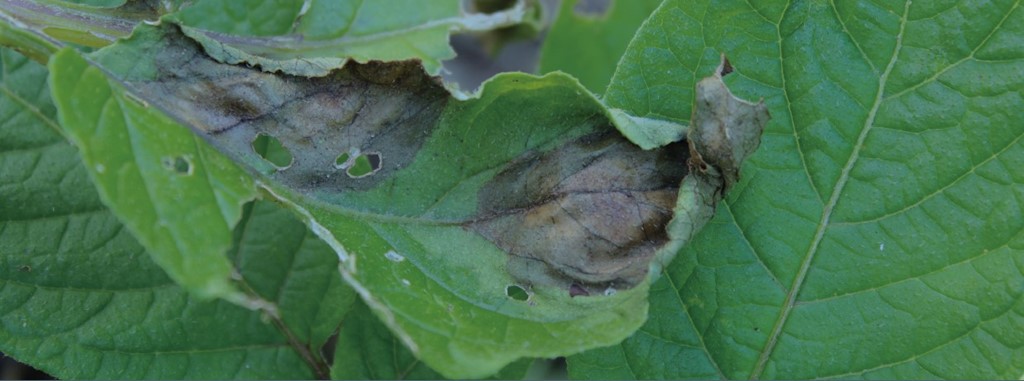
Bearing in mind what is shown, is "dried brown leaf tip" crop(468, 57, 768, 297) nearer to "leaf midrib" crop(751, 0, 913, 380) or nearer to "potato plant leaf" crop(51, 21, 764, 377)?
"potato plant leaf" crop(51, 21, 764, 377)

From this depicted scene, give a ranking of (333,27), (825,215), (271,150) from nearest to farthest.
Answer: (825,215), (271,150), (333,27)

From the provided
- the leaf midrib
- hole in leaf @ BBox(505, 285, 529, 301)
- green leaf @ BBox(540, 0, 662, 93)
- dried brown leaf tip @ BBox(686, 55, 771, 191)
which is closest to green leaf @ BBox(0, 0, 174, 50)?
hole in leaf @ BBox(505, 285, 529, 301)

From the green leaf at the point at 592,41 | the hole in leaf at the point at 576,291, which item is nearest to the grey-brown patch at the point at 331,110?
the hole in leaf at the point at 576,291

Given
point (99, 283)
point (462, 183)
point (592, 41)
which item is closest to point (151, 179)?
point (462, 183)

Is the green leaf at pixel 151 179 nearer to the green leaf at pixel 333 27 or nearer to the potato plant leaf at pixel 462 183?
the potato plant leaf at pixel 462 183

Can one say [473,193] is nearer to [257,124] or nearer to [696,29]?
[257,124]

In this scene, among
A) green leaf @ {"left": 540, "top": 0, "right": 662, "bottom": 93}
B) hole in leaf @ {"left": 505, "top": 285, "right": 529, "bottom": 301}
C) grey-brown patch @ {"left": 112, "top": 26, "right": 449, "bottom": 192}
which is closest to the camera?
grey-brown patch @ {"left": 112, "top": 26, "right": 449, "bottom": 192}

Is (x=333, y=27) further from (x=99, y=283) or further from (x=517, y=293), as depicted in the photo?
→ (x=517, y=293)

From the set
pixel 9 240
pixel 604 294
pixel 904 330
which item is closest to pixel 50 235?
pixel 9 240
